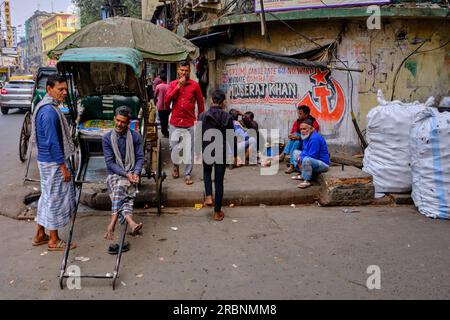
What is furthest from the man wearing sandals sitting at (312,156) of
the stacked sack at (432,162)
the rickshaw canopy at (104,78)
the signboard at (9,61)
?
the signboard at (9,61)

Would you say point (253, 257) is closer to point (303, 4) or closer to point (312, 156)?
point (312, 156)

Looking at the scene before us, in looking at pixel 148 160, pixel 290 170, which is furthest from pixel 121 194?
pixel 290 170

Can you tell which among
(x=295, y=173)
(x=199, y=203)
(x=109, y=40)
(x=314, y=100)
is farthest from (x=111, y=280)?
(x=314, y=100)

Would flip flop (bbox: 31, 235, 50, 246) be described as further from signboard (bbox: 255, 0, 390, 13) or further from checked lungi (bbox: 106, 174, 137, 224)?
signboard (bbox: 255, 0, 390, 13)

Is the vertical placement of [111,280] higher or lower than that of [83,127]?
lower

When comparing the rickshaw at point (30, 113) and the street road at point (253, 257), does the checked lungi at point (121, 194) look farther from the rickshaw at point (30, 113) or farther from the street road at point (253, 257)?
the rickshaw at point (30, 113)

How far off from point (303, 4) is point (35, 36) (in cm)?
10055

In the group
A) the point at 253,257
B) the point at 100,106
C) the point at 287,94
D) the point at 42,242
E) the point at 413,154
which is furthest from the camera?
the point at 287,94

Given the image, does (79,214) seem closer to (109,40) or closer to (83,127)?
(83,127)

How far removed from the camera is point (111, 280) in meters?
3.79

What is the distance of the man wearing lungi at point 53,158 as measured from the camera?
434 centimetres

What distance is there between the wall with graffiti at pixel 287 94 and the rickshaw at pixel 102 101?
3118 millimetres

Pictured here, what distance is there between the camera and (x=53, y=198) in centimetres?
448
